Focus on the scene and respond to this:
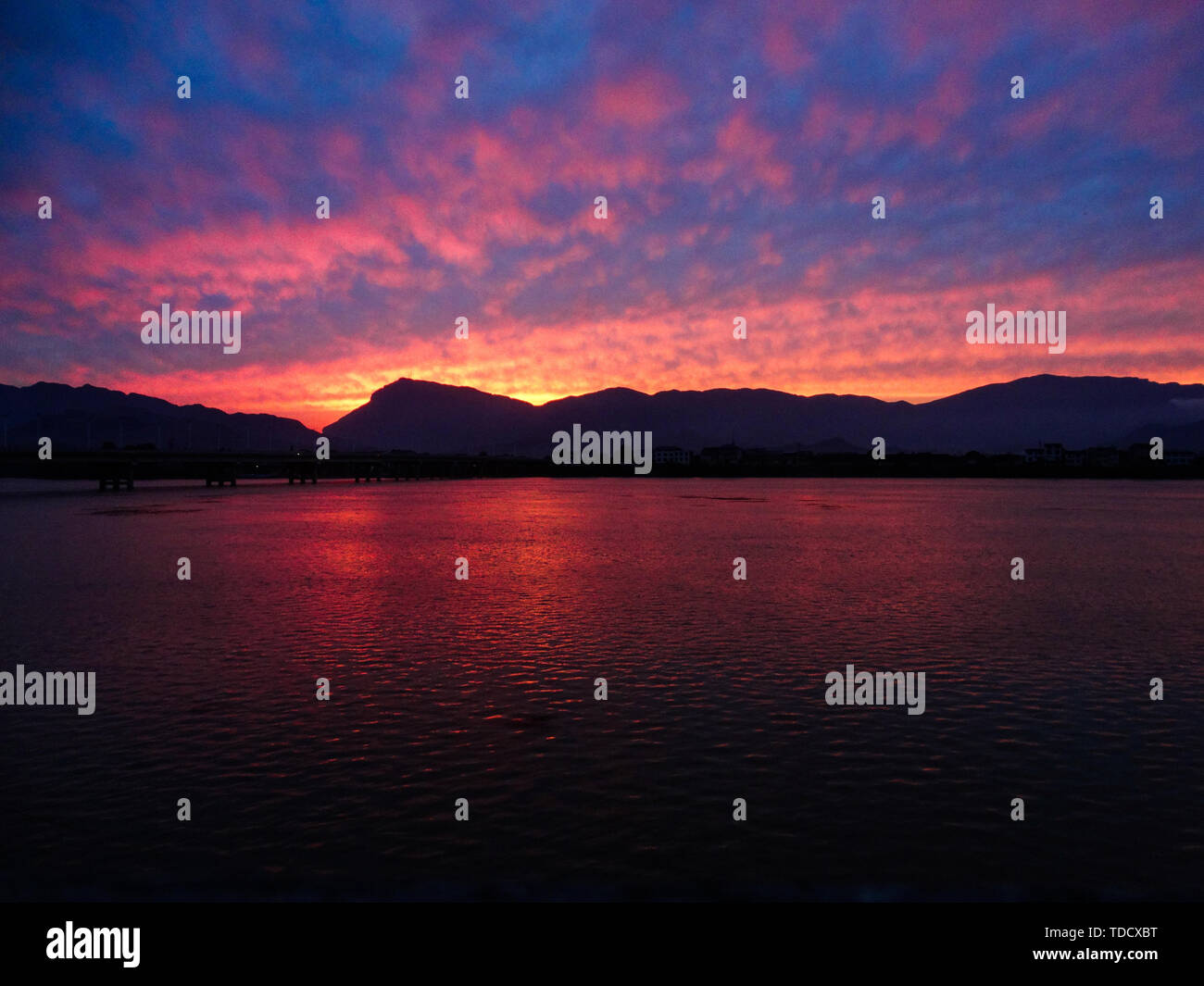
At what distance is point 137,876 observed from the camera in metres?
9.85

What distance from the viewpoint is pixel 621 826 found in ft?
36.5

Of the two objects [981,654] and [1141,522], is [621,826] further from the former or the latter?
[1141,522]

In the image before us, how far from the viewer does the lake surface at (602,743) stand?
10.1 m

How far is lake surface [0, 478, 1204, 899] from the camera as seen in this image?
10.1m

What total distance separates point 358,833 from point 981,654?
17.9 meters

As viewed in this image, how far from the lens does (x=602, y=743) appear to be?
48.1ft

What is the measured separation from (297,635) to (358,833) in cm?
1509

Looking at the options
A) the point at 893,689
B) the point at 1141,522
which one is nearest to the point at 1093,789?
the point at 893,689

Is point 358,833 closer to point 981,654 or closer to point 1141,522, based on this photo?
point 981,654

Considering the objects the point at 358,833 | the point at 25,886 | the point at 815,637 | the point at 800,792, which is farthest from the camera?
the point at 815,637

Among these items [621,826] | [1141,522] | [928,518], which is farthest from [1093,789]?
[1141,522]
